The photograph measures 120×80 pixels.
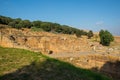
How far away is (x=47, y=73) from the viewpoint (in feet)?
23.7

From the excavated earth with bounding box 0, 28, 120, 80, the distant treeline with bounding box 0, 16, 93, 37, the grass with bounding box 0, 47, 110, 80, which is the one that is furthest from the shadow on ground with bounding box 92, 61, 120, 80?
the distant treeline with bounding box 0, 16, 93, 37

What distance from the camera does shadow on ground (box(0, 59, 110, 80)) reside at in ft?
21.9

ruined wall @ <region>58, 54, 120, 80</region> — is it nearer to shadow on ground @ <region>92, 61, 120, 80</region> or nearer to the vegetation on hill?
shadow on ground @ <region>92, 61, 120, 80</region>

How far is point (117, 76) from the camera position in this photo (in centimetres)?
1500

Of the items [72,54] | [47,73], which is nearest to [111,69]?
[72,54]

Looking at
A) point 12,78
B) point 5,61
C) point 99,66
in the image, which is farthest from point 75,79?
point 99,66

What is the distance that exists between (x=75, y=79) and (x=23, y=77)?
83.2 inches

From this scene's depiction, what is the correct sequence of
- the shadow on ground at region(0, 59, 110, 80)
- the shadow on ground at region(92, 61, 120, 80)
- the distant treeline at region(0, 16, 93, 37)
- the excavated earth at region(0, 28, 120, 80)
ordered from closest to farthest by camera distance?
the shadow on ground at region(0, 59, 110, 80)
the excavated earth at region(0, 28, 120, 80)
the shadow on ground at region(92, 61, 120, 80)
the distant treeline at region(0, 16, 93, 37)

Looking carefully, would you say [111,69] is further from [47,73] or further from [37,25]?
[37,25]

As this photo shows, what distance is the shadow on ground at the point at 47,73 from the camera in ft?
21.9

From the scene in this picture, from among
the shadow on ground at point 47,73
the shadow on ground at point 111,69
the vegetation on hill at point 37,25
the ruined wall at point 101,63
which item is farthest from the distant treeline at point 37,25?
the shadow on ground at point 47,73

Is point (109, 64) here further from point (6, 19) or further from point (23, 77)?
point (6, 19)

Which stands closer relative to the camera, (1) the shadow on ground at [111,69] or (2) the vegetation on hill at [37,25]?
(1) the shadow on ground at [111,69]

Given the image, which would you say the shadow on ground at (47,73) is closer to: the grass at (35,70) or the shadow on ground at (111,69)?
the grass at (35,70)
